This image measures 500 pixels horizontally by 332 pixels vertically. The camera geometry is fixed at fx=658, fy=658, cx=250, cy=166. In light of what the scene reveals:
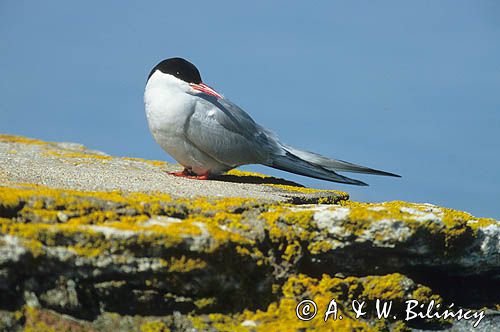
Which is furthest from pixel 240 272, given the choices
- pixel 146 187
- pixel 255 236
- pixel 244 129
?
pixel 244 129

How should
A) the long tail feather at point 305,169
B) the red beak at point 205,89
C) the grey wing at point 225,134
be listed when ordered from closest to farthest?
the grey wing at point 225,134 < the red beak at point 205,89 < the long tail feather at point 305,169

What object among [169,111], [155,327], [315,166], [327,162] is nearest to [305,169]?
[315,166]

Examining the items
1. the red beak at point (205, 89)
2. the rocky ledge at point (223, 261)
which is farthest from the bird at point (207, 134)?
the rocky ledge at point (223, 261)

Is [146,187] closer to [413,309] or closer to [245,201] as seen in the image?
[245,201]

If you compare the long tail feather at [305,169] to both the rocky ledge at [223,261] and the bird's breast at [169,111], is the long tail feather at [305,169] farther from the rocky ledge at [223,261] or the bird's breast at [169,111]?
the rocky ledge at [223,261]

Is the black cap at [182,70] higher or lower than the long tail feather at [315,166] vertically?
higher

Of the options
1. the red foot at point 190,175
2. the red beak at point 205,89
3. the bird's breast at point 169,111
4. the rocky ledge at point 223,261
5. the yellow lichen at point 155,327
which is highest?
the red beak at point 205,89

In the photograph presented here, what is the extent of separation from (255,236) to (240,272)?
0.25 m

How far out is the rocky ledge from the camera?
3617 mm

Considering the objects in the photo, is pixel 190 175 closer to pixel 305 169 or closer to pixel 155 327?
pixel 305 169

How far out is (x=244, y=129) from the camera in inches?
248

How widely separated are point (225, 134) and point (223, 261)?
98.5 inches

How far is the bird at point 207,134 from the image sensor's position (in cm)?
611

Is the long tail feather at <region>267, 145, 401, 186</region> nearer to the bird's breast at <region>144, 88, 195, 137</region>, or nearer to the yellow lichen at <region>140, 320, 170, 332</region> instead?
the bird's breast at <region>144, 88, 195, 137</region>
